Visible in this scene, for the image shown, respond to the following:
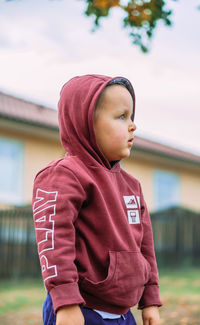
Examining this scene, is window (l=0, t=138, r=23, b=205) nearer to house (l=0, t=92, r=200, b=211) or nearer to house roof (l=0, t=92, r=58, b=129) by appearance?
house (l=0, t=92, r=200, b=211)

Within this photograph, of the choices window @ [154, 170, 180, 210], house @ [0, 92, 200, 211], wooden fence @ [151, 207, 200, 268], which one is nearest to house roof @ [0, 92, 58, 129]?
house @ [0, 92, 200, 211]

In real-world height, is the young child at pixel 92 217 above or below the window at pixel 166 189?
below

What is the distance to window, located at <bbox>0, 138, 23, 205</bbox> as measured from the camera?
1210cm

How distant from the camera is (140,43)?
459cm

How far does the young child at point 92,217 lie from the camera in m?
1.77

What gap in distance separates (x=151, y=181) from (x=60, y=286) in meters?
14.9

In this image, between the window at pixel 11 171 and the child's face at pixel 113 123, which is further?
the window at pixel 11 171

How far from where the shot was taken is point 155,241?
40.1ft

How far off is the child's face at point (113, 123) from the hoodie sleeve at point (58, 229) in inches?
9.6

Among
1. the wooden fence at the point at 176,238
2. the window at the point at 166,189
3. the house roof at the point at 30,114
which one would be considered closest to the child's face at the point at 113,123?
the house roof at the point at 30,114

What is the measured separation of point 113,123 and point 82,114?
136 mm

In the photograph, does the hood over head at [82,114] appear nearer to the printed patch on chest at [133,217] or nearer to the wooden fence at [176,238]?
the printed patch on chest at [133,217]

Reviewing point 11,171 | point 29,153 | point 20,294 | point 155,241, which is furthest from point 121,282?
point 29,153

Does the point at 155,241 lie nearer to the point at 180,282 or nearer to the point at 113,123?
the point at 180,282
